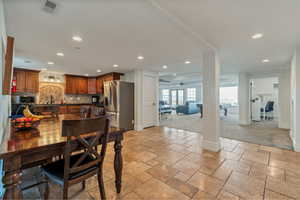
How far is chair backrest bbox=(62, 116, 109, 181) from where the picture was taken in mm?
1113

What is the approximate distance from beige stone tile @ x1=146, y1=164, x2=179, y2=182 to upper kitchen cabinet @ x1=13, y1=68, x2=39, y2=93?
5.64m

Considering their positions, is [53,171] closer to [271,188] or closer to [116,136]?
[116,136]

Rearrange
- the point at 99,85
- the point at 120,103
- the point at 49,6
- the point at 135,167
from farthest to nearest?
the point at 99,85, the point at 120,103, the point at 135,167, the point at 49,6

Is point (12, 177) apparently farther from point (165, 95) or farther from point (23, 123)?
point (165, 95)

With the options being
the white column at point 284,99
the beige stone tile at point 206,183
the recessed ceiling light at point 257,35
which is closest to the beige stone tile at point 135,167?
the beige stone tile at point 206,183

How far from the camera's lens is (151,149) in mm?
3037

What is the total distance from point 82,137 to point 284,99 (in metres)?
6.86

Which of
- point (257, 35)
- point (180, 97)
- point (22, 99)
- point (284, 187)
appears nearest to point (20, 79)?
point (22, 99)

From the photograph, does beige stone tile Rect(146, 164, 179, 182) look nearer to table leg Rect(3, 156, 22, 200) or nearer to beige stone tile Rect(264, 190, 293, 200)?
beige stone tile Rect(264, 190, 293, 200)

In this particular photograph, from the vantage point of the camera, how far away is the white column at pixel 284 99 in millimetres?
4871

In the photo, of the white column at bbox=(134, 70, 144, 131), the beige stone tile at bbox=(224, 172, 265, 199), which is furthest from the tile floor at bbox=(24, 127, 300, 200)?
the white column at bbox=(134, 70, 144, 131)

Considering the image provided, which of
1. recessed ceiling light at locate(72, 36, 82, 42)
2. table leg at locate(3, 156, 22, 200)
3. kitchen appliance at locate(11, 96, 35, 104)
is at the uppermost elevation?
recessed ceiling light at locate(72, 36, 82, 42)

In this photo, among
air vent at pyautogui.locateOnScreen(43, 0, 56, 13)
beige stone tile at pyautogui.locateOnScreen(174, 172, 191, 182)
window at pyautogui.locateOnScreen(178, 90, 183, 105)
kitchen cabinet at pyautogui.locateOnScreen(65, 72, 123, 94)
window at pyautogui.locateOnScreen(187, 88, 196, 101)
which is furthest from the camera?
window at pyautogui.locateOnScreen(178, 90, 183, 105)

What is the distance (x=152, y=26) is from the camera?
6.48ft
